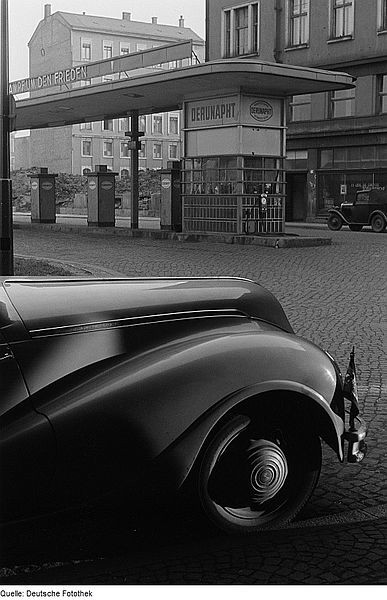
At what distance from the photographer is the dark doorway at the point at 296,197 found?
1592 inches

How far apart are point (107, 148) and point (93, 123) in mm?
2743

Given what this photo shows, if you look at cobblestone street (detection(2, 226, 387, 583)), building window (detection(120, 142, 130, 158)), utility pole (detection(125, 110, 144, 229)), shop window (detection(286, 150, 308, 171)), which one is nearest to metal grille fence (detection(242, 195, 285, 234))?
cobblestone street (detection(2, 226, 387, 583))

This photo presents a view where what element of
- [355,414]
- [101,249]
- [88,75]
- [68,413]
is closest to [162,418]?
[68,413]

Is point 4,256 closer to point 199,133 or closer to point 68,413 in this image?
point 68,413

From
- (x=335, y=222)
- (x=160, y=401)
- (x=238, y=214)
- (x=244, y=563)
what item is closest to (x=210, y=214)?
(x=238, y=214)

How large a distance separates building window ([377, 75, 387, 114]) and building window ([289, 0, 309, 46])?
476cm

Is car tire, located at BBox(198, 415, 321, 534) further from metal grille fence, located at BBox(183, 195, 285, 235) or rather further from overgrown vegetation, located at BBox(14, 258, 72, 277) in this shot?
metal grille fence, located at BBox(183, 195, 285, 235)

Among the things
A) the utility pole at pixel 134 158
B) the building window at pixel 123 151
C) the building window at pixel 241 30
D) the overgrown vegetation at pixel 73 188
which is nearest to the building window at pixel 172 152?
the building window at pixel 123 151

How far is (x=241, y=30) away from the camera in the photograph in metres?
43.2

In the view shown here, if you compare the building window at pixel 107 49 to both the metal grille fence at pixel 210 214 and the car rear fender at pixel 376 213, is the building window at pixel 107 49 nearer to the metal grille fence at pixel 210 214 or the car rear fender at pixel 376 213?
the car rear fender at pixel 376 213

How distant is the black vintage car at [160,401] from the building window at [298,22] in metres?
38.0

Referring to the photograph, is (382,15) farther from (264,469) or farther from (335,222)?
(264,469)

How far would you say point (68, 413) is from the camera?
3.31m
